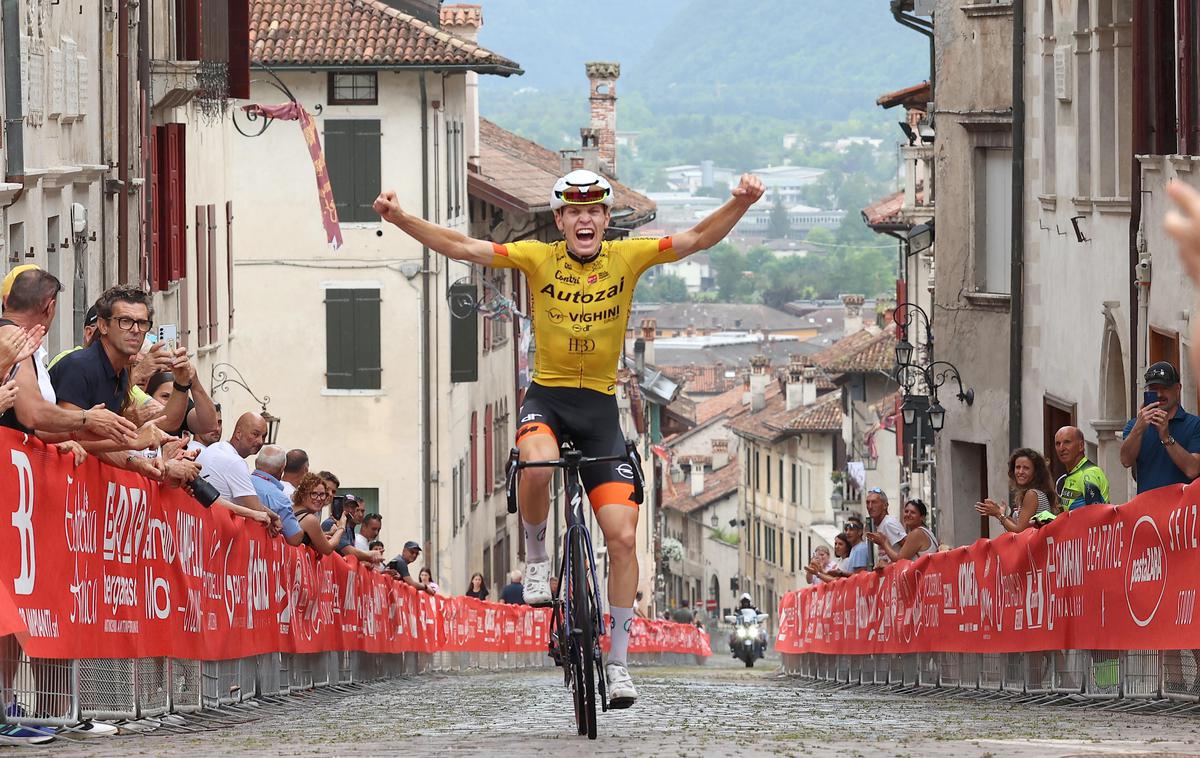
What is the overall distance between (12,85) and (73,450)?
1259 centimetres

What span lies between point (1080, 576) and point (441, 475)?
108ft

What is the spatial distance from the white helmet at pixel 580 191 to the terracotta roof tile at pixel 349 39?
3389 cm

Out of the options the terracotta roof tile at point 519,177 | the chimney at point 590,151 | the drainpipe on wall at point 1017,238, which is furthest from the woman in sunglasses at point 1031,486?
the chimney at point 590,151

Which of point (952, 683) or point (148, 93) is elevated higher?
point (148, 93)

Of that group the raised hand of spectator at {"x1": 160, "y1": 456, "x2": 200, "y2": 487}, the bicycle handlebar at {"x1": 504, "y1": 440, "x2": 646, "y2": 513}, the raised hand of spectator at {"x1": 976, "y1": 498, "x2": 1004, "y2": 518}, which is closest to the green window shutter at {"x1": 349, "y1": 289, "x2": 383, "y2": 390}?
the raised hand of spectator at {"x1": 976, "y1": 498, "x2": 1004, "y2": 518}

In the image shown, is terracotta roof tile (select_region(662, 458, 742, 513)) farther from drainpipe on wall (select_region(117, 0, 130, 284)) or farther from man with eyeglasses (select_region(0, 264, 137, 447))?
man with eyeglasses (select_region(0, 264, 137, 447))

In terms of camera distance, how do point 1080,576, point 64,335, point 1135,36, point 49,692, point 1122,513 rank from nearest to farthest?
1. point 49,692
2. point 1122,513
3. point 1080,576
4. point 1135,36
5. point 64,335

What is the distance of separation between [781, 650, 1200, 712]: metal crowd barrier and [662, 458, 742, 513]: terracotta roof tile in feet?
368

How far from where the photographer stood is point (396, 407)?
154 ft

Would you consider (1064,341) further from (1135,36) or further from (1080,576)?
(1080,576)

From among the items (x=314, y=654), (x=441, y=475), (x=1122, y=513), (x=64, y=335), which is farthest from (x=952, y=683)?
(x=441, y=475)

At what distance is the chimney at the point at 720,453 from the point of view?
147 metres

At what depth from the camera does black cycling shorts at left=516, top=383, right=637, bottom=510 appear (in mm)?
11281

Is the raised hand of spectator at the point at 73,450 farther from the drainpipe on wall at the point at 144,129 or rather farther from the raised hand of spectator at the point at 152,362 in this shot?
the drainpipe on wall at the point at 144,129
